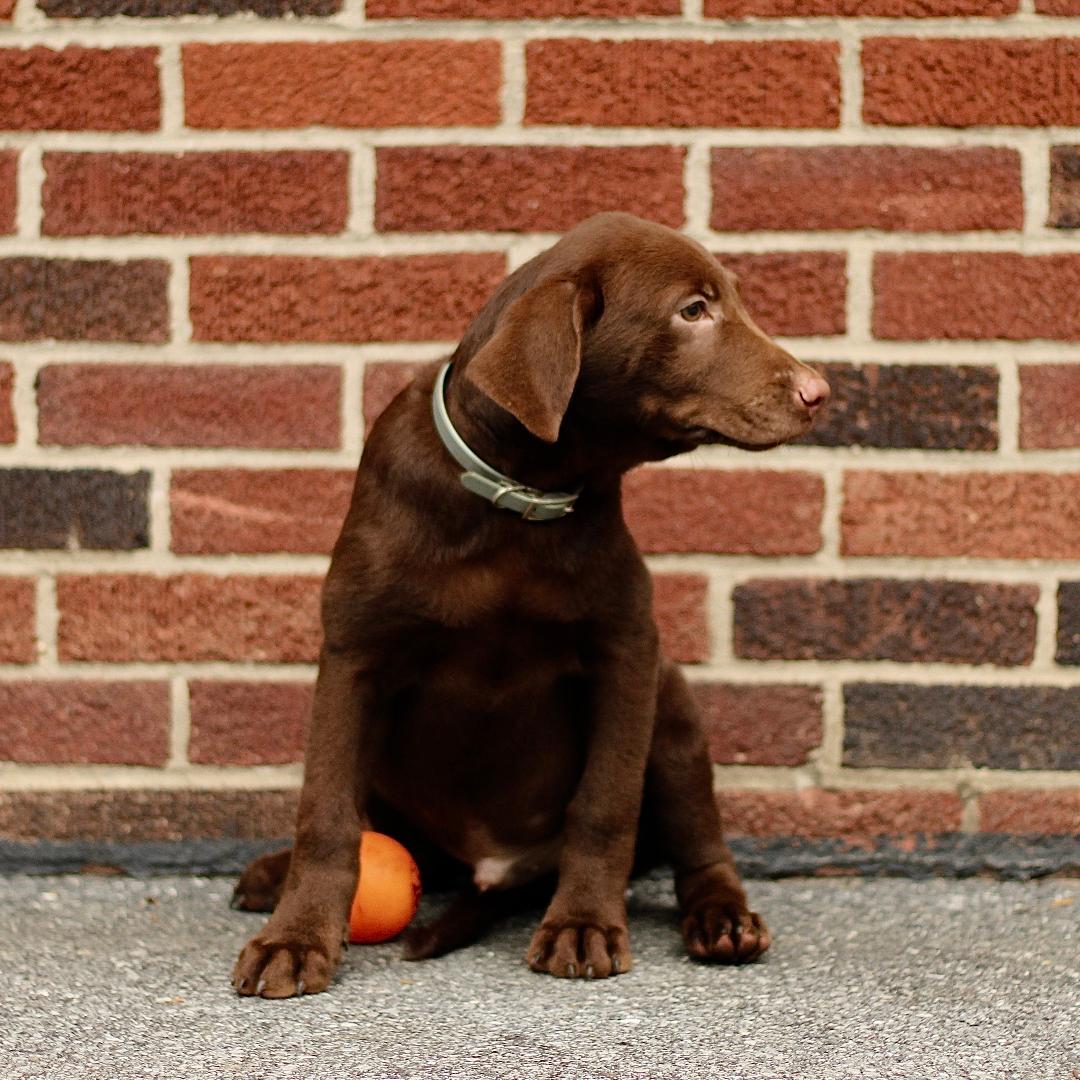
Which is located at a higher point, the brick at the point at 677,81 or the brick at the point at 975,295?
the brick at the point at 677,81

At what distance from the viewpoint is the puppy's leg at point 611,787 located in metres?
2.45

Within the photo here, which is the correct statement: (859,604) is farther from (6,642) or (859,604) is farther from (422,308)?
(6,642)

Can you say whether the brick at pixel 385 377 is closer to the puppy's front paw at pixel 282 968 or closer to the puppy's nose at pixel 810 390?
the puppy's nose at pixel 810 390

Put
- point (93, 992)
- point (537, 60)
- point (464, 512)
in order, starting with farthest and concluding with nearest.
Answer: point (537, 60) → point (464, 512) → point (93, 992)

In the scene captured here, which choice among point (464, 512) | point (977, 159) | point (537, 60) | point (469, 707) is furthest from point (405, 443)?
point (977, 159)

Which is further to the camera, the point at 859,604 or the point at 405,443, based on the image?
the point at 859,604

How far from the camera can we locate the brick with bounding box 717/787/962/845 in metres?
2.95

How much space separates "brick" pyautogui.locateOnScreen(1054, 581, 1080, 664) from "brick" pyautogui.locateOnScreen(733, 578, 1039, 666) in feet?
0.15

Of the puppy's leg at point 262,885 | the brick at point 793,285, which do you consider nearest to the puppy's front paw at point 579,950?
the puppy's leg at point 262,885

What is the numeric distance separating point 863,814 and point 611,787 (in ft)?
2.26

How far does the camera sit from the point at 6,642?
294 centimetres

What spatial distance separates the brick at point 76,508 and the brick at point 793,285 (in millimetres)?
1130

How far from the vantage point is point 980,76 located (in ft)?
9.41

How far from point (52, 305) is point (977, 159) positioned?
5.48 ft
